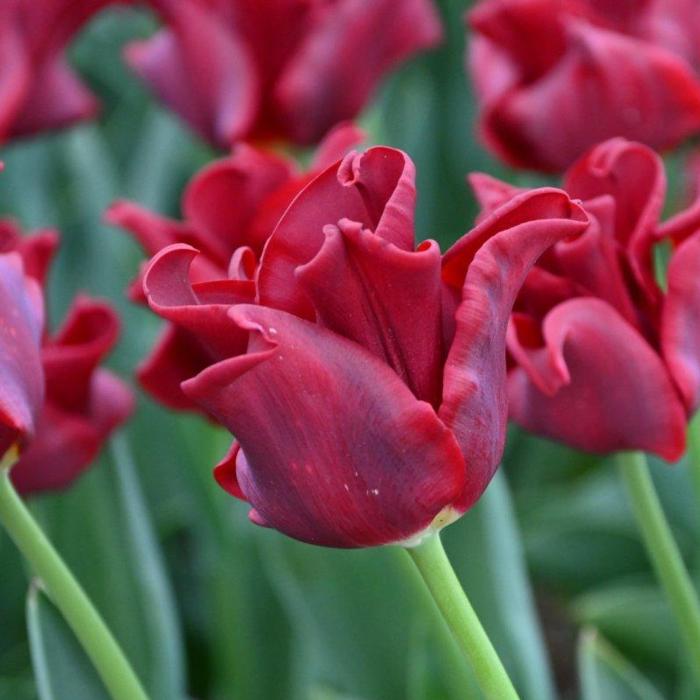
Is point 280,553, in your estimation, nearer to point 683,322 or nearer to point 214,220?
point 214,220

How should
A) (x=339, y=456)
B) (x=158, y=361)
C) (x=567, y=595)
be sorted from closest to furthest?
(x=339, y=456), (x=158, y=361), (x=567, y=595)

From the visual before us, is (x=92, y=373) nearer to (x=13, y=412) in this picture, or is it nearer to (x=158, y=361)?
(x=158, y=361)

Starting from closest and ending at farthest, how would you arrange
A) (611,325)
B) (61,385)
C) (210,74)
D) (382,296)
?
(382,296)
(611,325)
(61,385)
(210,74)

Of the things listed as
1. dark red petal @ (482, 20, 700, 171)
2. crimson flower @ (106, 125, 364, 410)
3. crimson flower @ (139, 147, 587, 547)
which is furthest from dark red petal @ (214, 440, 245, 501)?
dark red petal @ (482, 20, 700, 171)

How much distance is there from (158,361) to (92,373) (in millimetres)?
32

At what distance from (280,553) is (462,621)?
35cm

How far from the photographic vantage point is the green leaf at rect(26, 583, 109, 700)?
56 centimetres

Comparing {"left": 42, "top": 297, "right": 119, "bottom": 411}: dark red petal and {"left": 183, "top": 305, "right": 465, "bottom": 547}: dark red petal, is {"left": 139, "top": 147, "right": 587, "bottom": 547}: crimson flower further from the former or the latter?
{"left": 42, "top": 297, "right": 119, "bottom": 411}: dark red petal

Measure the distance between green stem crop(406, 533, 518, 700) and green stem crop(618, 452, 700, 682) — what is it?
0.16m

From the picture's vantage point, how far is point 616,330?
0.49 meters

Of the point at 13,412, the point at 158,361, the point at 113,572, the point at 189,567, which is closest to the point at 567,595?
the point at 189,567

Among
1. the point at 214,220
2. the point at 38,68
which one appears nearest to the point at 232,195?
the point at 214,220

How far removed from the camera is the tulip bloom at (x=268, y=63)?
842 mm

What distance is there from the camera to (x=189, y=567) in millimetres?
1128
